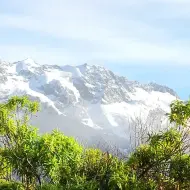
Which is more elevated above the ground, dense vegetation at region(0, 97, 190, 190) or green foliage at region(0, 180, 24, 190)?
dense vegetation at region(0, 97, 190, 190)

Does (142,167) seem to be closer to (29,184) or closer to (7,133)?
(29,184)

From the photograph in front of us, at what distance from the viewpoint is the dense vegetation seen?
12.9 meters

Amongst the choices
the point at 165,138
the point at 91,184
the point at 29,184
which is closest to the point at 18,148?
the point at 29,184

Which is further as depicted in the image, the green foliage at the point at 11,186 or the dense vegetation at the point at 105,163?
the green foliage at the point at 11,186

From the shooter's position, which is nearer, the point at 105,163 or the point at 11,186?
the point at 105,163

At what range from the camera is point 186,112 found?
1409 centimetres

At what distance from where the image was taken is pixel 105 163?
1362cm

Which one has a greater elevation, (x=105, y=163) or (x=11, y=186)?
(x=105, y=163)

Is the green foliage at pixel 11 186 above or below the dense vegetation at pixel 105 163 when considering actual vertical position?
below

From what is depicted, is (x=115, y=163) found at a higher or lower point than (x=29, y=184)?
higher

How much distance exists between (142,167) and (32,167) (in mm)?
3625

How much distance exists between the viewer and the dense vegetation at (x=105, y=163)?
1293 cm

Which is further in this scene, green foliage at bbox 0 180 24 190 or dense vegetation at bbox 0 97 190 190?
green foliage at bbox 0 180 24 190

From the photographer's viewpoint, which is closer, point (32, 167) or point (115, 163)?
point (115, 163)
